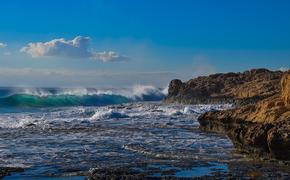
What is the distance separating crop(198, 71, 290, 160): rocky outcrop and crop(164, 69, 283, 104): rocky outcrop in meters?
34.2

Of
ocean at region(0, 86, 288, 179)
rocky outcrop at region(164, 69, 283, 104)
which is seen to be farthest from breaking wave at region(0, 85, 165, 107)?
ocean at region(0, 86, 288, 179)

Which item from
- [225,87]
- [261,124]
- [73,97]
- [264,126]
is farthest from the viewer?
[73,97]

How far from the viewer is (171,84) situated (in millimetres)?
71188

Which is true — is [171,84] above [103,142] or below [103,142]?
above

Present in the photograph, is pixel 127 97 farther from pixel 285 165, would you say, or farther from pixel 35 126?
pixel 285 165

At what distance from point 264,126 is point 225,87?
5200 centimetres

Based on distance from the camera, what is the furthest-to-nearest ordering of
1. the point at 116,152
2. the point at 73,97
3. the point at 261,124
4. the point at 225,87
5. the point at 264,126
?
the point at 73,97
the point at 225,87
the point at 116,152
the point at 261,124
the point at 264,126

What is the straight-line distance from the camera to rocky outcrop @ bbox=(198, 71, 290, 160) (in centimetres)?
1385

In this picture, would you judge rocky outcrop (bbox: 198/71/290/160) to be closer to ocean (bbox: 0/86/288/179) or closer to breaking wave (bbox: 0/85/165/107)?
ocean (bbox: 0/86/288/179)

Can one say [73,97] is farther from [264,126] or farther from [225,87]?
[264,126]

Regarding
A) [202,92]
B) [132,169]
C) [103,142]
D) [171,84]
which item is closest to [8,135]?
[103,142]

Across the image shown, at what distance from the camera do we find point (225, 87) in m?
66.4

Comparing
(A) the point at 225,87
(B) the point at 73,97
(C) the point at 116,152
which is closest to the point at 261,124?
(C) the point at 116,152

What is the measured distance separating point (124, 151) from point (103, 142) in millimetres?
3053
